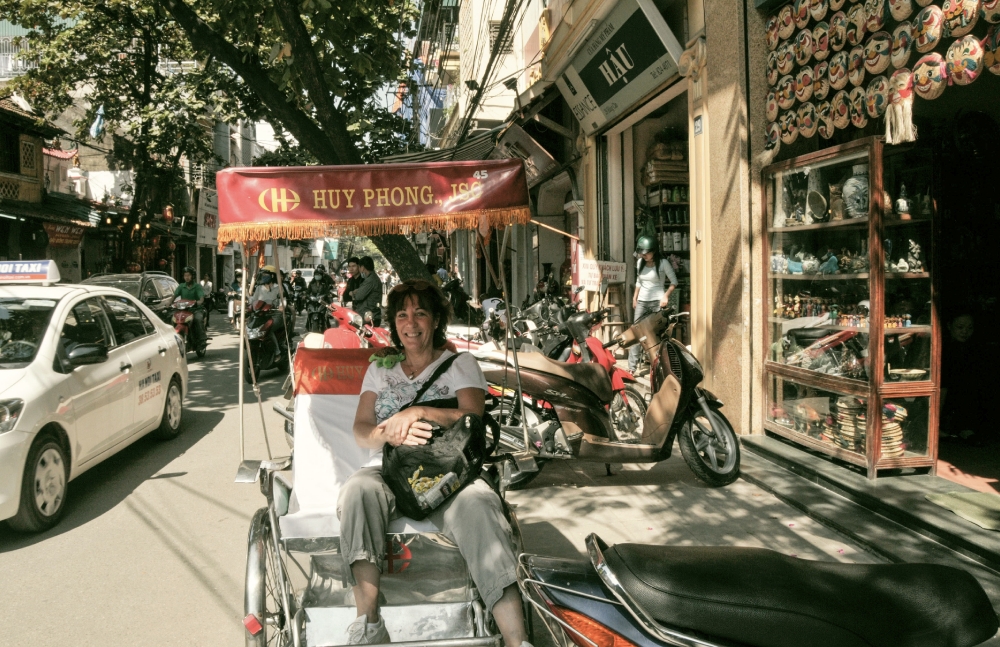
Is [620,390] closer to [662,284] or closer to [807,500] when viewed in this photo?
[807,500]

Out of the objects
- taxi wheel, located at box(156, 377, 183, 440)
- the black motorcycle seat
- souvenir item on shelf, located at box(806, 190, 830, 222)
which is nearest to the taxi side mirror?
taxi wheel, located at box(156, 377, 183, 440)

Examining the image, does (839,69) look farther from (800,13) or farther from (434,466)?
(434,466)

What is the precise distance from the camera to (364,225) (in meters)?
3.76

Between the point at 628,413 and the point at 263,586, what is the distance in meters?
4.31

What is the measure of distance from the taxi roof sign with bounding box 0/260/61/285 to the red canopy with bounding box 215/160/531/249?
128 inches

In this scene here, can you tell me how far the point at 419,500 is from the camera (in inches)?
121

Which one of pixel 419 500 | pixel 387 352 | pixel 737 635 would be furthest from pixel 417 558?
pixel 737 635

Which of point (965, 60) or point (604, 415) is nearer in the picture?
point (965, 60)

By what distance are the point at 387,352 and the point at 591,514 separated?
7.09ft

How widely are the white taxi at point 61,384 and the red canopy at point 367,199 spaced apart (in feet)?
7.27

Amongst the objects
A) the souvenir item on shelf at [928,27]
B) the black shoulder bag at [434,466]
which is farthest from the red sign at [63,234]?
the souvenir item on shelf at [928,27]

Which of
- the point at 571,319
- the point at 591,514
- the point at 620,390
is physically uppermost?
the point at 571,319

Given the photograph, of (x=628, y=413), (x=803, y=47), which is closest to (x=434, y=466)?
(x=628, y=413)

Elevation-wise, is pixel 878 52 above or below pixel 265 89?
below
